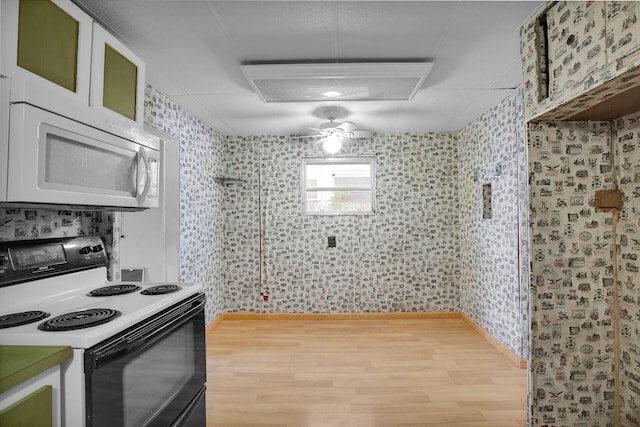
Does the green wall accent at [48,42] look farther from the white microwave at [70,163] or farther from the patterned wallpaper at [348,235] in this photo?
the patterned wallpaper at [348,235]

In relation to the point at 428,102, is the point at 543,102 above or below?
below

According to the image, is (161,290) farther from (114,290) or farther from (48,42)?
(48,42)

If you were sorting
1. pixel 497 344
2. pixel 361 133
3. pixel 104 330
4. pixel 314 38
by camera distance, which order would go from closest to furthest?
1. pixel 104 330
2. pixel 314 38
3. pixel 497 344
4. pixel 361 133

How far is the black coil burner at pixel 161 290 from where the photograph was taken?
70.7 inches

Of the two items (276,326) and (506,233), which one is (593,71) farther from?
(276,326)

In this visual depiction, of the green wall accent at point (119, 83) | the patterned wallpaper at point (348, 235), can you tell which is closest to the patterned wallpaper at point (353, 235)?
the patterned wallpaper at point (348, 235)

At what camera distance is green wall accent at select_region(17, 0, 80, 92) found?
4.29ft

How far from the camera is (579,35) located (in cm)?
158

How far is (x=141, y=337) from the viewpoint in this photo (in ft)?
4.47

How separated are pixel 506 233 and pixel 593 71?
215 cm

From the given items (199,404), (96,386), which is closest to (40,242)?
(96,386)

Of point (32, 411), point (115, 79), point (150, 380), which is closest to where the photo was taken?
point (32, 411)

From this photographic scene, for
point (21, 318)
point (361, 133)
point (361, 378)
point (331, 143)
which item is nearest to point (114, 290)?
point (21, 318)

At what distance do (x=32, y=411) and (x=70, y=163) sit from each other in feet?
3.02
